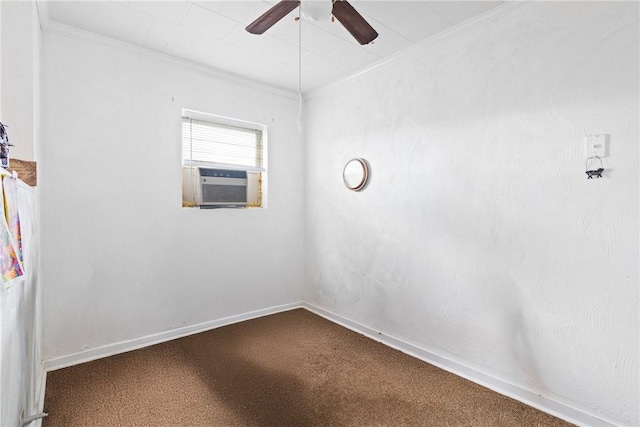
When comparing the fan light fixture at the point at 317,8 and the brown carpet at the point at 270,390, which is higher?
the fan light fixture at the point at 317,8

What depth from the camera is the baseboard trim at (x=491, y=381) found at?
1782 mm

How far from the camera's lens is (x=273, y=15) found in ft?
5.66

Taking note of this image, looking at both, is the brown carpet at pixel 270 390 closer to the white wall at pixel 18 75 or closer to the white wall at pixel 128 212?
the white wall at pixel 128 212

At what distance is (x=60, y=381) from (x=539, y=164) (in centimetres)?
342

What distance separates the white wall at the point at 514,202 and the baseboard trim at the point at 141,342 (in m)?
1.22

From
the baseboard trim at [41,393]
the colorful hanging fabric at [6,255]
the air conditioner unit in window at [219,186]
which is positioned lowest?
the baseboard trim at [41,393]

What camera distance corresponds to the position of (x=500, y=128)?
210 centimetres

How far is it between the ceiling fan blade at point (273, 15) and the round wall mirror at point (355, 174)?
4.87 ft

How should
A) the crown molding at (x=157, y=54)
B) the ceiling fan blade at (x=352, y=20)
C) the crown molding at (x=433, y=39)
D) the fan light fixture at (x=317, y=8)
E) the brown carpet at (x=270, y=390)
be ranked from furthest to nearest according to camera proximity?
the crown molding at (x=157, y=54) < the crown molding at (x=433, y=39) < the brown carpet at (x=270, y=390) < the ceiling fan blade at (x=352, y=20) < the fan light fixture at (x=317, y=8)

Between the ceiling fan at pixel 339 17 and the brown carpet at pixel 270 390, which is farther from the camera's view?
the brown carpet at pixel 270 390

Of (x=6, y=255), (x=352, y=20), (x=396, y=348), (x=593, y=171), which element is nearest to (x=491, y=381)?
(x=396, y=348)

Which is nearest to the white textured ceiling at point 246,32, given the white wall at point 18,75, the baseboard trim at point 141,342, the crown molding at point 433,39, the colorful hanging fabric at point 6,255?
the crown molding at point 433,39

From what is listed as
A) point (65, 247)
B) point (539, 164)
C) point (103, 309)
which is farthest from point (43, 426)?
point (539, 164)

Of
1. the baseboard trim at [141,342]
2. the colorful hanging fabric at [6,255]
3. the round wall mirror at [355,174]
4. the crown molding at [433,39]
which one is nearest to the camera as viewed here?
the colorful hanging fabric at [6,255]
